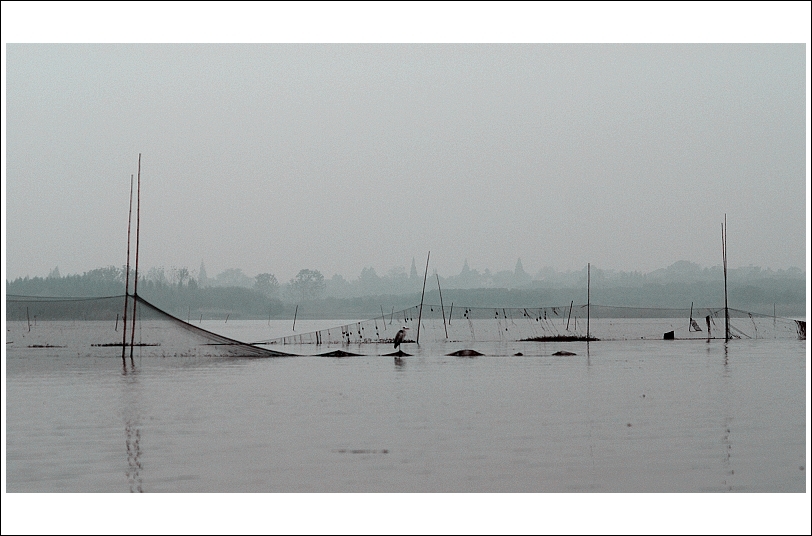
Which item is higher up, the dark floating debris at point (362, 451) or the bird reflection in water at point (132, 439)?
the dark floating debris at point (362, 451)

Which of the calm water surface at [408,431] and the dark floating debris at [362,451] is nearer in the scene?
the calm water surface at [408,431]

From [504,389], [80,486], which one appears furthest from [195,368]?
[80,486]

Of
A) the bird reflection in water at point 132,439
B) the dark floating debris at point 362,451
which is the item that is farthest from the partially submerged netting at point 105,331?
the dark floating debris at point 362,451

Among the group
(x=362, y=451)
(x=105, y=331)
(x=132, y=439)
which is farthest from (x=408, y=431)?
(x=105, y=331)

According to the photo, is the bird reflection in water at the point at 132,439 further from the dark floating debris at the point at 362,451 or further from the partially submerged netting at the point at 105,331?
the partially submerged netting at the point at 105,331

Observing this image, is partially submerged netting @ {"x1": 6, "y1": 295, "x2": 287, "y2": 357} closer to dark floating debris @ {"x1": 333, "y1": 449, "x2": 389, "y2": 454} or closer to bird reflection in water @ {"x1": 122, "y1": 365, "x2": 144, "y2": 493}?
bird reflection in water @ {"x1": 122, "y1": 365, "x2": 144, "y2": 493}

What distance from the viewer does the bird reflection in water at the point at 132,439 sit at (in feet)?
21.1

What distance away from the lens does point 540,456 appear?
7.31 metres

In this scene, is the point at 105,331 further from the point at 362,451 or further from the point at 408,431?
the point at 362,451

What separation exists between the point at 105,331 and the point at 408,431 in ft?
48.2

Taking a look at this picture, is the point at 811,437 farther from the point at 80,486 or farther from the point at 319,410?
the point at 80,486

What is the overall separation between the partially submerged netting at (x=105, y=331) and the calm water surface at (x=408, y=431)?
2.42 metres

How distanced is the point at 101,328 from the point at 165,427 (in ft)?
43.1

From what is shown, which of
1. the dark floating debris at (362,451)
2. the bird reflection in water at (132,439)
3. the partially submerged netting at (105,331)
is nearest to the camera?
the bird reflection in water at (132,439)
